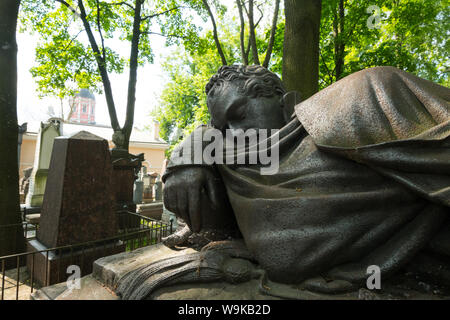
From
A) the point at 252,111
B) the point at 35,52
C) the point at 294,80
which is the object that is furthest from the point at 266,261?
the point at 35,52

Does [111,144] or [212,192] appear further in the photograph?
[111,144]

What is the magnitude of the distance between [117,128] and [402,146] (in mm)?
9162

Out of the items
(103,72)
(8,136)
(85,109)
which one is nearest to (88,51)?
Result: (103,72)

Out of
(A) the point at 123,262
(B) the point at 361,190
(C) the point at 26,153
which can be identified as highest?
(C) the point at 26,153

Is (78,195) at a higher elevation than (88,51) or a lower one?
lower

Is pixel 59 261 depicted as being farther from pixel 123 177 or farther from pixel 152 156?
pixel 152 156

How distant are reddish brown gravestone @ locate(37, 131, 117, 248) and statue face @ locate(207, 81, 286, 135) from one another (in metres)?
2.81

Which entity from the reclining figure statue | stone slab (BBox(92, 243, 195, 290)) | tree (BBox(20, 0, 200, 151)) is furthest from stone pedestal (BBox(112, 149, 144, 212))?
the reclining figure statue

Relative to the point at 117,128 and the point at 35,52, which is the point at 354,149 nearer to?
the point at 117,128

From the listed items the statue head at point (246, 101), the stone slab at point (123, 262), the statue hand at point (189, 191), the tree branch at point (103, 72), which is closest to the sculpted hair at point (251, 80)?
the statue head at point (246, 101)

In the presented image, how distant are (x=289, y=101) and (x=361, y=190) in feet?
3.56

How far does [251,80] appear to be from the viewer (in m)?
2.32

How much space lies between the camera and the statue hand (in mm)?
1836

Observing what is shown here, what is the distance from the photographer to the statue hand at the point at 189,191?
1836 millimetres
